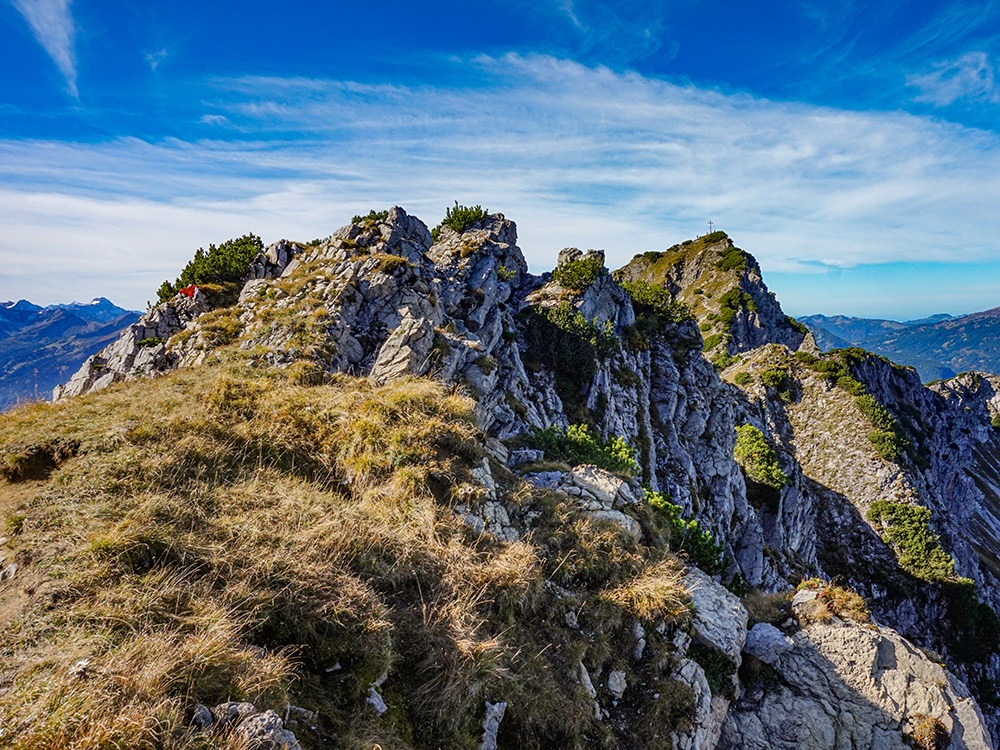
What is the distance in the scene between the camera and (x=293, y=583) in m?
6.08

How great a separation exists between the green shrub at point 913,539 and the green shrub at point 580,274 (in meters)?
38.9

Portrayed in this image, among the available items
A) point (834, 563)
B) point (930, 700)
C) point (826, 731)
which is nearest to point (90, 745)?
point (826, 731)

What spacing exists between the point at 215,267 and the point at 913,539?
6587cm

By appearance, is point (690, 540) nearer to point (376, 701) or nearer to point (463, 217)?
point (376, 701)

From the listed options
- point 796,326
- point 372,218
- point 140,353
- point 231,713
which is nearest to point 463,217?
point 372,218

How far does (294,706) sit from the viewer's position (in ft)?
16.0

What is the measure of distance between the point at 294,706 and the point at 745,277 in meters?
95.3

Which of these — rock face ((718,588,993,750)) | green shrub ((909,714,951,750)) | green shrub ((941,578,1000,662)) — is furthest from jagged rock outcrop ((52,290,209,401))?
green shrub ((941,578,1000,662))

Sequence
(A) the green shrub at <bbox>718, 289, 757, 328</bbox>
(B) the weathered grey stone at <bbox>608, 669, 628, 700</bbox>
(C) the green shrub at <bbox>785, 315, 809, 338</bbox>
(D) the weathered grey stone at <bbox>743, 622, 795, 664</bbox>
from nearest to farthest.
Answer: (B) the weathered grey stone at <bbox>608, 669, 628, 700</bbox> → (D) the weathered grey stone at <bbox>743, 622, 795, 664</bbox> → (A) the green shrub at <bbox>718, 289, 757, 328</bbox> → (C) the green shrub at <bbox>785, 315, 809, 338</bbox>

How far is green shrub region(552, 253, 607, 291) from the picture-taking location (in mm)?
37219

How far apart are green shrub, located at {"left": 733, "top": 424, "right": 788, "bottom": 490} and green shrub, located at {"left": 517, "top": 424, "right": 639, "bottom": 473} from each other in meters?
30.5

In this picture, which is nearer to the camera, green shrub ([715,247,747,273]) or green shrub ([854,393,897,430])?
green shrub ([854,393,897,430])

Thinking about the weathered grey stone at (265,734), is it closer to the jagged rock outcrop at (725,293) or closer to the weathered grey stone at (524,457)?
the weathered grey stone at (524,457)

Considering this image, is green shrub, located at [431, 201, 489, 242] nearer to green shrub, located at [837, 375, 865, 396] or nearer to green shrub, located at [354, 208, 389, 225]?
green shrub, located at [354, 208, 389, 225]
